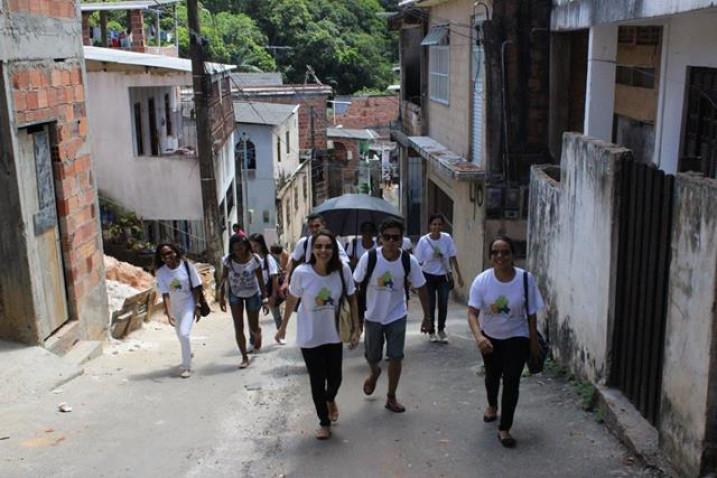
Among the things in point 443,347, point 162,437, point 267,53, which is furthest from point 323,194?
point 162,437

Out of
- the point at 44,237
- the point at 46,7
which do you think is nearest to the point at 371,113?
the point at 46,7

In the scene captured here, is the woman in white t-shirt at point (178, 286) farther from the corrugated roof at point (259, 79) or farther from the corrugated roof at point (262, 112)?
the corrugated roof at point (259, 79)

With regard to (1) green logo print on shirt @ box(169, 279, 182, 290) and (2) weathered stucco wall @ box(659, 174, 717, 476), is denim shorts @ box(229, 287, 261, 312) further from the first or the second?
(2) weathered stucco wall @ box(659, 174, 717, 476)

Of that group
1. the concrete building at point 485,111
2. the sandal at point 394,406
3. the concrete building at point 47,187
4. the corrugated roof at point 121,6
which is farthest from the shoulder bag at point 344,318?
the corrugated roof at point 121,6

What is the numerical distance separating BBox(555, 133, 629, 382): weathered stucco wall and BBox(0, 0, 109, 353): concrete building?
5.31m

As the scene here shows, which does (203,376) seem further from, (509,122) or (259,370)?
(509,122)

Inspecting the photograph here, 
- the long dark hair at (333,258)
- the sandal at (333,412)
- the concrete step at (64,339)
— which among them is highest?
the long dark hair at (333,258)

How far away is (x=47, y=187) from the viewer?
8.39 m

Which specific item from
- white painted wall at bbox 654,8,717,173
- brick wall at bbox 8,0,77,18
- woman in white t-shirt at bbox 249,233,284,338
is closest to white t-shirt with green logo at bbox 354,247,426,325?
woman in white t-shirt at bbox 249,233,284,338

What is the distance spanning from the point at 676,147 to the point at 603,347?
3683mm

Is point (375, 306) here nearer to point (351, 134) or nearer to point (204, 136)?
point (204, 136)

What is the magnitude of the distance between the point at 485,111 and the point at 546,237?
17.0 ft

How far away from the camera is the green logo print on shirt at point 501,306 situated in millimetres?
5371

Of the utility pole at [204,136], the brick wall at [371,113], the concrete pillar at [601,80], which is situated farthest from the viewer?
the brick wall at [371,113]
